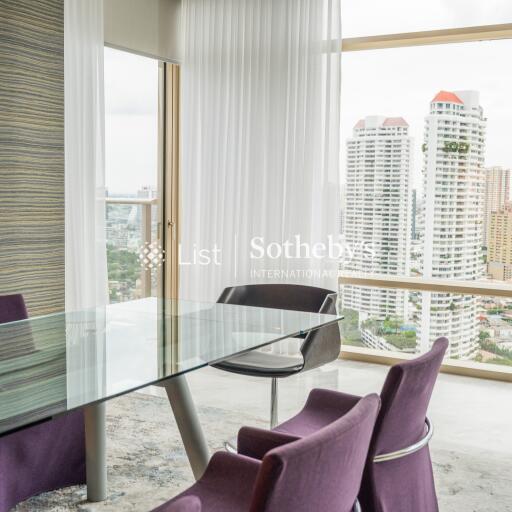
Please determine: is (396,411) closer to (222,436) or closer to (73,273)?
(222,436)

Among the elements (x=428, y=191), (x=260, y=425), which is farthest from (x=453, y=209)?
(x=260, y=425)

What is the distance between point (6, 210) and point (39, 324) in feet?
4.71

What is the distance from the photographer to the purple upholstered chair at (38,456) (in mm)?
2596

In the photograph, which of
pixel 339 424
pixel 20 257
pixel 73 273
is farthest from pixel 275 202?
pixel 339 424

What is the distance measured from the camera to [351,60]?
17.2ft

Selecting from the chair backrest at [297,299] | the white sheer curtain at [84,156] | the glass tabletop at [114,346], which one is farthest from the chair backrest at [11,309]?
the white sheer curtain at [84,156]

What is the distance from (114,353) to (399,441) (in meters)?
0.89

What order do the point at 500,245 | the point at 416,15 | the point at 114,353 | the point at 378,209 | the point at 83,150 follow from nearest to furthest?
1. the point at 114,353
2. the point at 83,150
3. the point at 500,245
4. the point at 416,15
5. the point at 378,209

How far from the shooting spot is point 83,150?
14.8ft

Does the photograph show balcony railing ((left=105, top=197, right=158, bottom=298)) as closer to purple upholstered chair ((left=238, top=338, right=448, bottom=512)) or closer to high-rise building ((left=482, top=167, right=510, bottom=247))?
high-rise building ((left=482, top=167, right=510, bottom=247))

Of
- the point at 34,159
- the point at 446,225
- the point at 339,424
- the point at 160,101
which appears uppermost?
the point at 160,101

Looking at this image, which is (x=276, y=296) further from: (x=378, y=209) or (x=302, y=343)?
(x=378, y=209)

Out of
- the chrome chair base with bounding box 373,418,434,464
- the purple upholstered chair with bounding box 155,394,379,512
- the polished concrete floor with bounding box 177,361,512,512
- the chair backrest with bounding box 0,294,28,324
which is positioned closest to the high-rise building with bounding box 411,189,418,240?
the polished concrete floor with bounding box 177,361,512,512

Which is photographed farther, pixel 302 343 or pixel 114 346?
pixel 302 343
